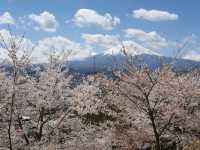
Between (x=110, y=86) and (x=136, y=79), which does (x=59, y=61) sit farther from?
(x=136, y=79)

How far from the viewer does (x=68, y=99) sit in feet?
108

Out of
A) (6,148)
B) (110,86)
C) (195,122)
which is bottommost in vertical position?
(6,148)

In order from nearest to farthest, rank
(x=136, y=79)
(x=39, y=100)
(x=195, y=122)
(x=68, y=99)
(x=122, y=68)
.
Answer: (x=136, y=79) < (x=122, y=68) < (x=195, y=122) < (x=39, y=100) < (x=68, y=99)

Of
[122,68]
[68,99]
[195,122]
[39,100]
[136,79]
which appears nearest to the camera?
[136,79]

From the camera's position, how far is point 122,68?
69.6 ft

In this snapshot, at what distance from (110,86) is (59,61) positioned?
12020 mm

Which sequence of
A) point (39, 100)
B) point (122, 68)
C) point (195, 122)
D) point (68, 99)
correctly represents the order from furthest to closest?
point (68, 99)
point (39, 100)
point (195, 122)
point (122, 68)

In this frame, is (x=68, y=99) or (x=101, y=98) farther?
(x=68, y=99)

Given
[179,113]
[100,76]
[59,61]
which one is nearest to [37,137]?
[59,61]

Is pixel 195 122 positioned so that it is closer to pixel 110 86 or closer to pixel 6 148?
pixel 110 86

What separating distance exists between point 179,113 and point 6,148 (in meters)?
12.1

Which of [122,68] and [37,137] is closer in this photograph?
[122,68]

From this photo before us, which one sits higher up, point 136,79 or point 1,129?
point 136,79

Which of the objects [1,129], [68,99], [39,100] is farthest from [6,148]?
[68,99]
